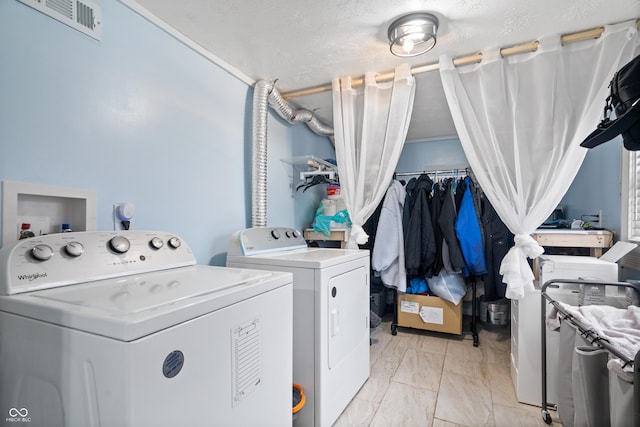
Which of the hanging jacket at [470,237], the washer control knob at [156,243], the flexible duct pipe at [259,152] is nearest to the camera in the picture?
the washer control knob at [156,243]

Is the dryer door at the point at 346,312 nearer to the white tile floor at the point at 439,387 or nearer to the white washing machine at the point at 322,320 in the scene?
the white washing machine at the point at 322,320

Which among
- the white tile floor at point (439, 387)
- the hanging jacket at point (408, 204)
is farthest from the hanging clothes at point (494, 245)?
the hanging jacket at point (408, 204)

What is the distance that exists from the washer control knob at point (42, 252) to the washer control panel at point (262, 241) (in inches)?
32.7

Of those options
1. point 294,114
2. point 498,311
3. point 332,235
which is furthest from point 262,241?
point 498,311

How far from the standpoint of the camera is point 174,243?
4.22ft

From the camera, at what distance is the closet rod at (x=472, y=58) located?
1.49 m

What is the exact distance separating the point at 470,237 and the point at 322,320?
1598 mm

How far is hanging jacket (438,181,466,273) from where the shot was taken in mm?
2373

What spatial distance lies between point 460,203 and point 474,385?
1.38 meters

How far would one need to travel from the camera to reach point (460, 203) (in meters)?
2.50

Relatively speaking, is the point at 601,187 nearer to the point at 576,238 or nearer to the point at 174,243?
the point at 576,238

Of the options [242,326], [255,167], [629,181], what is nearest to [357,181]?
[255,167]

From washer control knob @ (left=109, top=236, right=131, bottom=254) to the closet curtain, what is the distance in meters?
1.81

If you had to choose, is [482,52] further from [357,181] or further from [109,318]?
[109,318]
